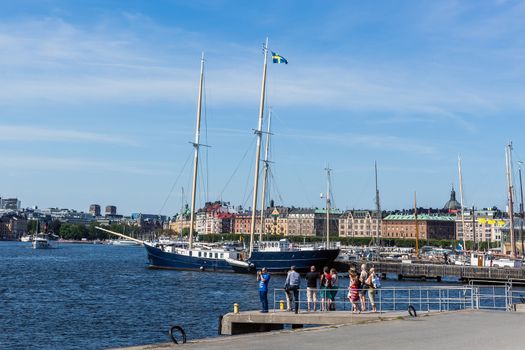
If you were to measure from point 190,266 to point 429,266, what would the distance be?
31.7 m

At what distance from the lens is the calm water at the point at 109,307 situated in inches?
1465

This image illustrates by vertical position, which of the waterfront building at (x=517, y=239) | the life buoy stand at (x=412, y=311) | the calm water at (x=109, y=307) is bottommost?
the calm water at (x=109, y=307)

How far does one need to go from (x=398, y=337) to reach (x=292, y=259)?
67918 mm

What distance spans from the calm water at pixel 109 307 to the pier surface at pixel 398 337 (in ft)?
44.7

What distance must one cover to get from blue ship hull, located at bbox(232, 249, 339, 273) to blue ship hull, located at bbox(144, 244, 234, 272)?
6094 millimetres

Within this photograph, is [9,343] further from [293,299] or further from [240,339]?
[240,339]

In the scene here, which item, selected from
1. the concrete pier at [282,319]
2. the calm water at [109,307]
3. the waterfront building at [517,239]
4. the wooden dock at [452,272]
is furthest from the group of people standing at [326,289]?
the waterfront building at [517,239]

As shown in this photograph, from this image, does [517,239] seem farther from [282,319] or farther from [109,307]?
[282,319]

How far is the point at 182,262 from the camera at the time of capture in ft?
→ 334

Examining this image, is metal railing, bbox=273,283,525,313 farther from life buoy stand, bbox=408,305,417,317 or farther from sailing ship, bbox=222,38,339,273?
sailing ship, bbox=222,38,339,273

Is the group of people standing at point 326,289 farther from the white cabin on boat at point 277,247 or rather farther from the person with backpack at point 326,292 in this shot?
the white cabin on boat at point 277,247

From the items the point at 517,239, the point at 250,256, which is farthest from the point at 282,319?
the point at 517,239

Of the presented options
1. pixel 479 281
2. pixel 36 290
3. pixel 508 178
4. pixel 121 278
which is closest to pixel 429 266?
pixel 479 281

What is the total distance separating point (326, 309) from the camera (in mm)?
31359
